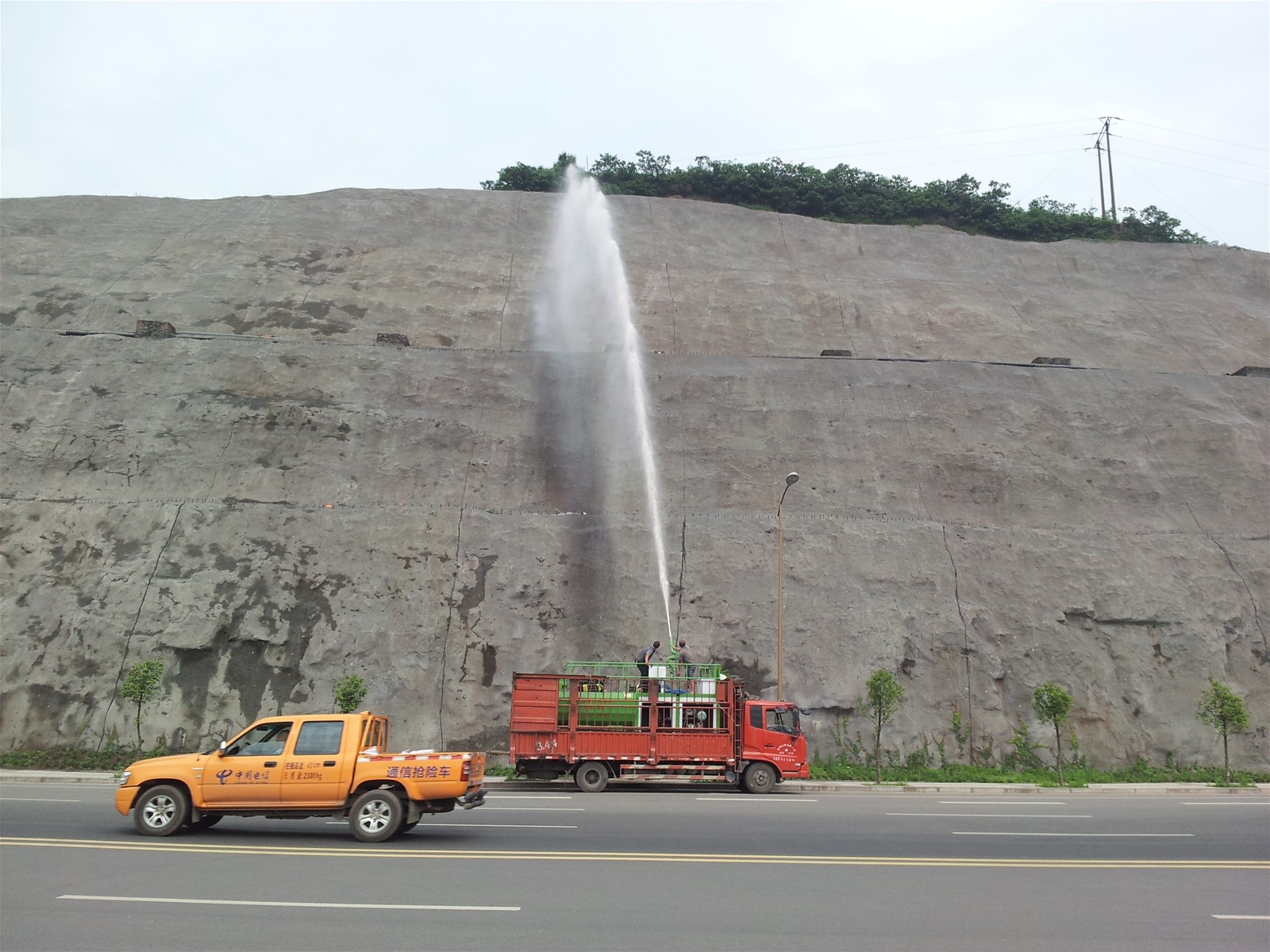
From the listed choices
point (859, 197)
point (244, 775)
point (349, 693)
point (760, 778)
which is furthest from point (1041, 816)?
point (859, 197)

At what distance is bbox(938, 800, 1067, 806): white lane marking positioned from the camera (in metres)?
17.1

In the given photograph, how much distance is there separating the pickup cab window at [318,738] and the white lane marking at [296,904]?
3.68 metres

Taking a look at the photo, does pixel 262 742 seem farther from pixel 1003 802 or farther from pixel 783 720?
pixel 1003 802

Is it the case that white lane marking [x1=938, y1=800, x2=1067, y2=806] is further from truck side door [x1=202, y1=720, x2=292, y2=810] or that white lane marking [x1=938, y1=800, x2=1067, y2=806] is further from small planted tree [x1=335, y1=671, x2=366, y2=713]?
small planted tree [x1=335, y1=671, x2=366, y2=713]

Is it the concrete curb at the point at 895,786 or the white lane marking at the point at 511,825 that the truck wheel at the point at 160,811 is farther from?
the concrete curb at the point at 895,786

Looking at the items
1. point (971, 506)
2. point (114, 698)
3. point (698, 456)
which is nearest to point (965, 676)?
point (971, 506)

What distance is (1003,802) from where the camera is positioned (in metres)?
17.7

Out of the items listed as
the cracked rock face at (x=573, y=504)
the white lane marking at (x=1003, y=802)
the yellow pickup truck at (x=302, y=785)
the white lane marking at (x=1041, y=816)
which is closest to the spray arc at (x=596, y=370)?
the cracked rock face at (x=573, y=504)

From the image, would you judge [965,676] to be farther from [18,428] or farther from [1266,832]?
[18,428]

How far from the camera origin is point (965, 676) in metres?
22.8

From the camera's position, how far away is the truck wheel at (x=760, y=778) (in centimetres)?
1888

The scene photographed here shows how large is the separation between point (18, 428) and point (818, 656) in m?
24.1

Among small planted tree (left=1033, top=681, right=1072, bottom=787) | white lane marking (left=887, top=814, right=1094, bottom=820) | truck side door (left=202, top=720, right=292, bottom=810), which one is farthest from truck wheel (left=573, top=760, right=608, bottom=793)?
small planted tree (left=1033, top=681, right=1072, bottom=787)

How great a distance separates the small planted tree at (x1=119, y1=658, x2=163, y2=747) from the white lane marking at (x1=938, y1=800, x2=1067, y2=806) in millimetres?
→ 16964
